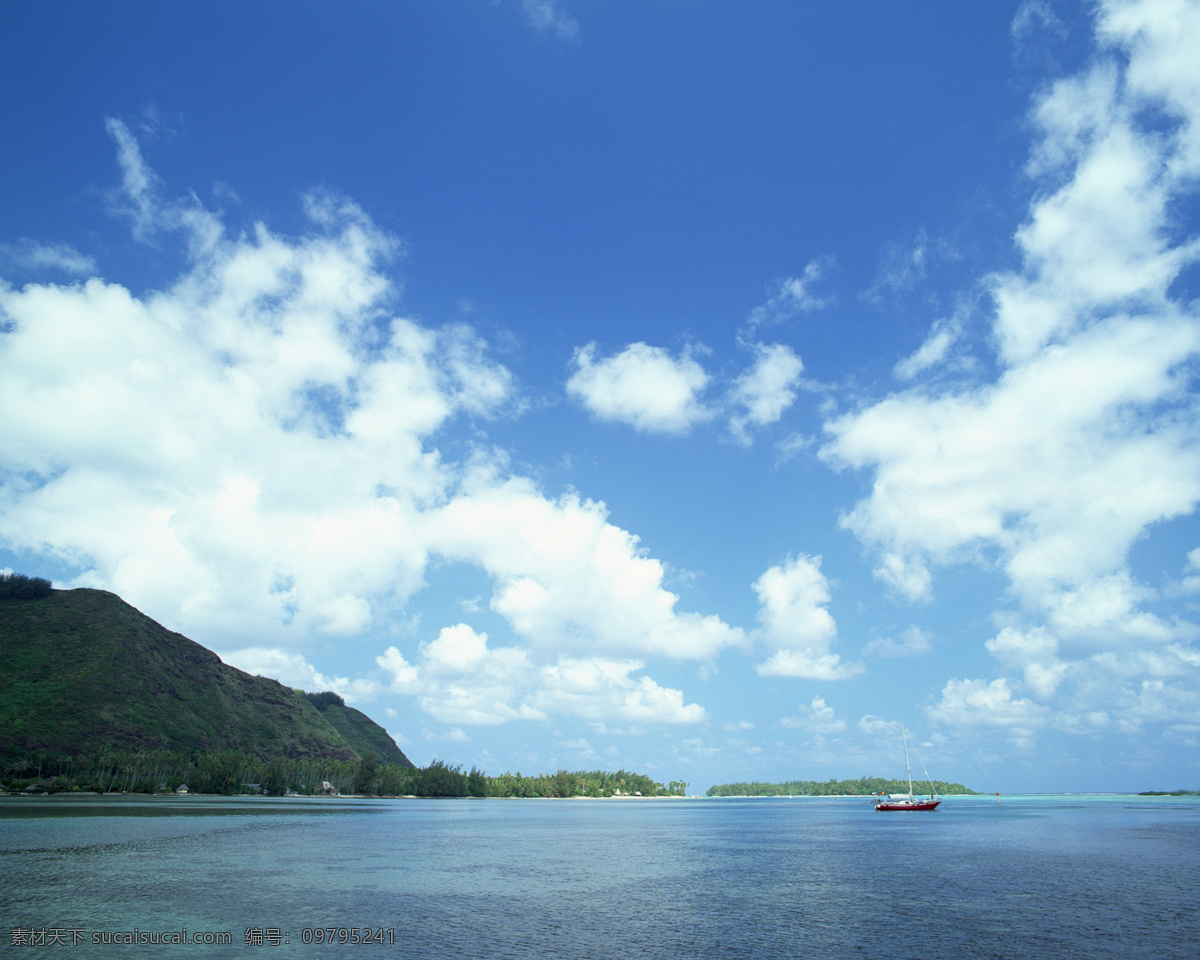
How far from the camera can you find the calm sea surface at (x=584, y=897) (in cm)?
3834

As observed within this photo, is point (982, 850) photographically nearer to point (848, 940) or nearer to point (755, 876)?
point (755, 876)

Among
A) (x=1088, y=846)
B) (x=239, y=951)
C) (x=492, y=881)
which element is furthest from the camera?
(x=1088, y=846)

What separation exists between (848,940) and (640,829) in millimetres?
115271

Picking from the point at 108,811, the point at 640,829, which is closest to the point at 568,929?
the point at 640,829

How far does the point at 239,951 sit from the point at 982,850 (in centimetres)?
9566

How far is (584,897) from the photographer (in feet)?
179

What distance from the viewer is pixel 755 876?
229 ft

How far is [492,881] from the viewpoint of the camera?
2469 inches

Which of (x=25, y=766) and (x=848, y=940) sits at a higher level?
(x=25, y=766)

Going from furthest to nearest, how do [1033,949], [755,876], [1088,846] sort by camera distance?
1. [1088,846]
2. [755,876]
3. [1033,949]

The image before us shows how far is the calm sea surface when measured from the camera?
3834 centimetres

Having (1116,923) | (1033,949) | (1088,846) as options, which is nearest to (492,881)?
(1033,949)

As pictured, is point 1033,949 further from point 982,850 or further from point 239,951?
point 982,850

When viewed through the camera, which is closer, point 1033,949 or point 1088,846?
point 1033,949
